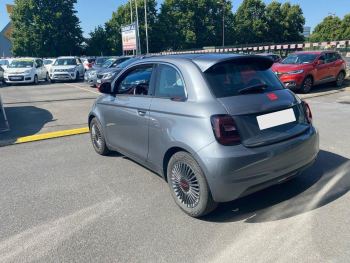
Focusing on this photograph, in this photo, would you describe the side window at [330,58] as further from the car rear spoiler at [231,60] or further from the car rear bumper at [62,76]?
the car rear bumper at [62,76]

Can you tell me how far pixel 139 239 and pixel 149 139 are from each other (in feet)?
4.08

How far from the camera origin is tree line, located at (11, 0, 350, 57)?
168ft

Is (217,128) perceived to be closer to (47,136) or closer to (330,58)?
(47,136)

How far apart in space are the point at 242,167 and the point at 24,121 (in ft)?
25.2

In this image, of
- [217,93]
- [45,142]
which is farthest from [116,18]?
[217,93]

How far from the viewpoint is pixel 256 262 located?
2.79 m

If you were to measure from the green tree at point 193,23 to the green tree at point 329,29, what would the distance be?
25680 mm

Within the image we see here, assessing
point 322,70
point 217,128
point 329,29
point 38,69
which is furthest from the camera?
point 329,29

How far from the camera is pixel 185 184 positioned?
3.62 meters

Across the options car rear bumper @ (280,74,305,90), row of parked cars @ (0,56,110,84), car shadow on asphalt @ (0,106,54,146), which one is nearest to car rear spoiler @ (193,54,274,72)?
car shadow on asphalt @ (0,106,54,146)

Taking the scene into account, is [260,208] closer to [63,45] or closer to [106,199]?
[106,199]

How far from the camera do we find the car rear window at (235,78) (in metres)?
3.45

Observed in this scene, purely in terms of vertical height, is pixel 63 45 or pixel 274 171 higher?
pixel 63 45

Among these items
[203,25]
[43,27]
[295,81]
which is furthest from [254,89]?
[203,25]
